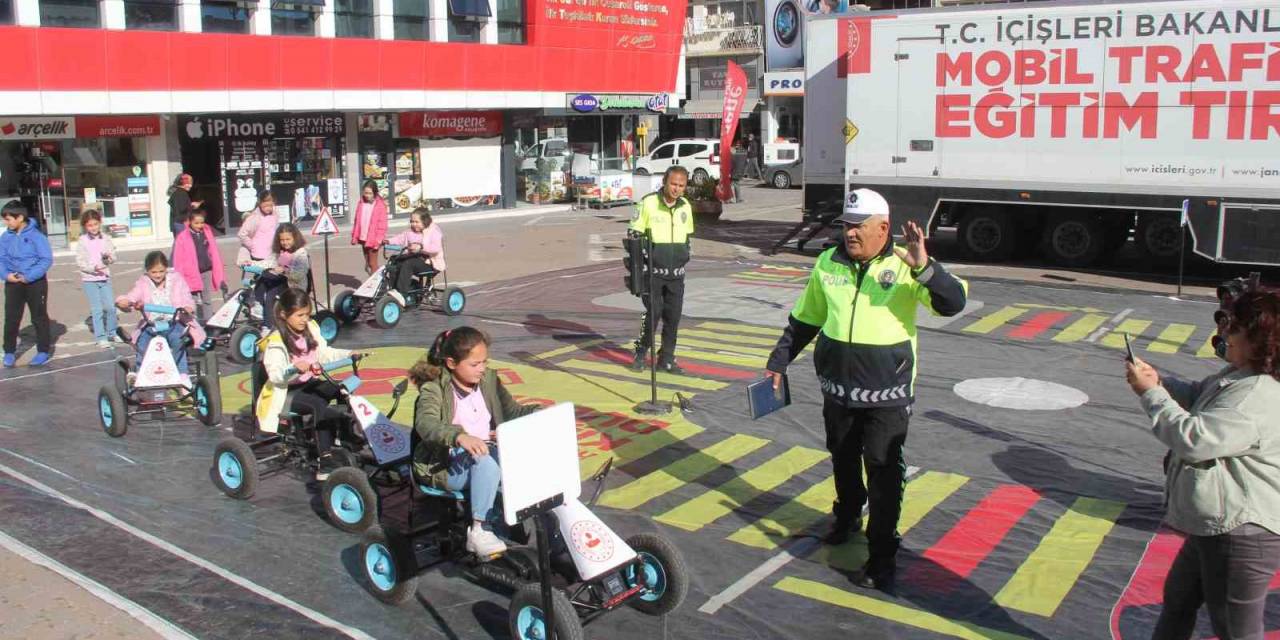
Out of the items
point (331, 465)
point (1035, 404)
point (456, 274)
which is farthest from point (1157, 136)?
point (331, 465)

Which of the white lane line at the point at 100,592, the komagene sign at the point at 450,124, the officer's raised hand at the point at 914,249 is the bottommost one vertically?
the white lane line at the point at 100,592

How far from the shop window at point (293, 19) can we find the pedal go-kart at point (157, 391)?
1587 centimetres

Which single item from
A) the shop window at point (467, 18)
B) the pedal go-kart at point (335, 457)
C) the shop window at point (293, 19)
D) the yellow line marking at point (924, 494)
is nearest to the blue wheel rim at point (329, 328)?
the pedal go-kart at point (335, 457)

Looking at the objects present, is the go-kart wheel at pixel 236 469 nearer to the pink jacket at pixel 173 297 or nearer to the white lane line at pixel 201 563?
the white lane line at pixel 201 563

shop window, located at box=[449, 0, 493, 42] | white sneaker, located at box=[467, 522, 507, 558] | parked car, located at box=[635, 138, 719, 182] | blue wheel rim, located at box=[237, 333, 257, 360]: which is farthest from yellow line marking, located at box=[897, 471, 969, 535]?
parked car, located at box=[635, 138, 719, 182]

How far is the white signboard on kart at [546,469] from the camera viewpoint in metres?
4.35

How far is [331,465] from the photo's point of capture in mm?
7207

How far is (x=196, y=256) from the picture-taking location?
12211 millimetres

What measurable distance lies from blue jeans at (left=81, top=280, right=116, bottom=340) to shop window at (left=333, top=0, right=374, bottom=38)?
13.8m

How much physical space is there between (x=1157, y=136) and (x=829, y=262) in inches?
494

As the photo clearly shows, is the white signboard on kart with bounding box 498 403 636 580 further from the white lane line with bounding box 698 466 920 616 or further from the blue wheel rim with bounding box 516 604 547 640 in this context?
the white lane line with bounding box 698 466 920 616

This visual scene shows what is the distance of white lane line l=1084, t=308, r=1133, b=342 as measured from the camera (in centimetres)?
1230

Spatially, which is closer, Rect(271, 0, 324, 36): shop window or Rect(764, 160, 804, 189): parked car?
Rect(271, 0, 324, 36): shop window

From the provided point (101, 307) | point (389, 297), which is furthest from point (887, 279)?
point (101, 307)
